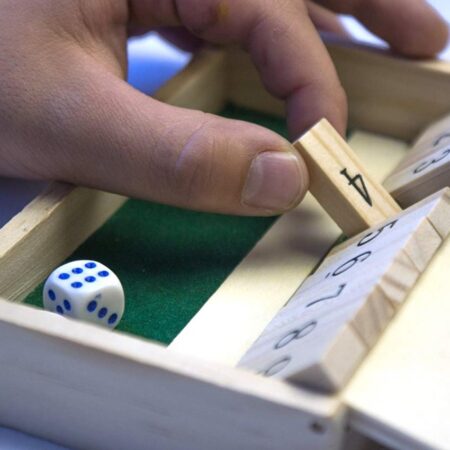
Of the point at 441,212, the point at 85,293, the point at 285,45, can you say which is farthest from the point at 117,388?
the point at 285,45

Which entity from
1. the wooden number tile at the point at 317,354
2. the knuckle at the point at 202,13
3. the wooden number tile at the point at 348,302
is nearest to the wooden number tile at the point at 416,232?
the wooden number tile at the point at 348,302

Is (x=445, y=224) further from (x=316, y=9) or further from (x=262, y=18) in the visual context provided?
(x=316, y=9)

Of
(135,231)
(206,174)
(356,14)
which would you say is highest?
(356,14)

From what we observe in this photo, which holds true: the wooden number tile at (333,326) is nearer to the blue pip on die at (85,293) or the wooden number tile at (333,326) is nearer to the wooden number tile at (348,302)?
the wooden number tile at (348,302)

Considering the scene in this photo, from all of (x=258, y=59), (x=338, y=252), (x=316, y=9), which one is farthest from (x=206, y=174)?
(x=316, y=9)

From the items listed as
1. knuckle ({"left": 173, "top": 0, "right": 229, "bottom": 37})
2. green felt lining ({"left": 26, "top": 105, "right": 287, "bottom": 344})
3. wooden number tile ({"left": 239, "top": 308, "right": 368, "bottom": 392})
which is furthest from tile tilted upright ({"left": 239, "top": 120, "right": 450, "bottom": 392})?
knuckle ({"left": 173, "top": 0, "right": 229, "bottom": 37})
